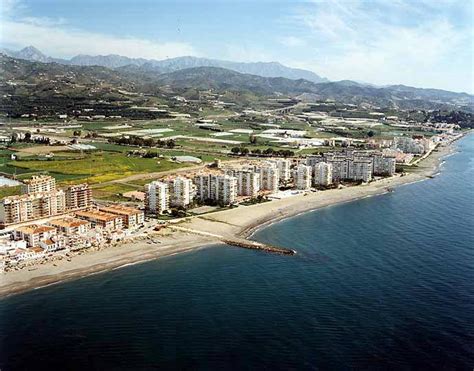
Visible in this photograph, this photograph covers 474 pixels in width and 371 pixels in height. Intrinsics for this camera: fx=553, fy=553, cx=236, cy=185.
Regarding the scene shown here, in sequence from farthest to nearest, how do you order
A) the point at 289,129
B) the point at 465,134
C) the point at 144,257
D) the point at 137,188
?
the point at 465,134, the point at 289,129, the point at 137,188, the point at 144,257

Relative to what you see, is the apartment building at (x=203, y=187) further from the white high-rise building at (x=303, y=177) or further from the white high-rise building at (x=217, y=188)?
the white high-rise building at (x=303, y=177)

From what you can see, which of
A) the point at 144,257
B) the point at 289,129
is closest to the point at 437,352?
the point at 144,257

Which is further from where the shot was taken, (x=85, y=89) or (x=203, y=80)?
(x=203, y=80)

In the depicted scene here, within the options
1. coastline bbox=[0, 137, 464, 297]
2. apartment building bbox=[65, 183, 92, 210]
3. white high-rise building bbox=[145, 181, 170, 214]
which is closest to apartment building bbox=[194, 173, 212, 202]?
coastline bbox=[0, 137, 464, 297]

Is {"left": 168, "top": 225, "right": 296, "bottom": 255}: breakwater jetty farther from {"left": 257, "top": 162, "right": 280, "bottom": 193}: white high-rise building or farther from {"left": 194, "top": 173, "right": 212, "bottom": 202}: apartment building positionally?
{"left": 257, "top": 162, "right": 280, "bottom": 193}: white high-rise building

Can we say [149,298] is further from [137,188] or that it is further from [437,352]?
[137,188]
